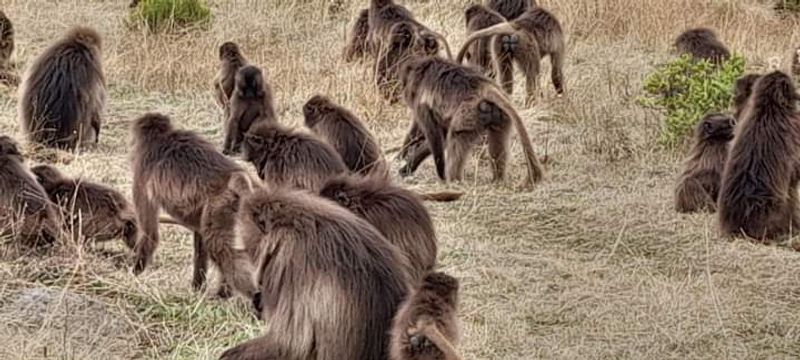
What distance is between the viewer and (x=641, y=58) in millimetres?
13086

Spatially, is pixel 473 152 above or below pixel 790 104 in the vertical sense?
below

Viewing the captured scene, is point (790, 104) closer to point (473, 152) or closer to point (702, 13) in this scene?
point (473, 152)

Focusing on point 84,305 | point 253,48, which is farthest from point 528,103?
point 84,305

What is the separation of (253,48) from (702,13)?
5.09m

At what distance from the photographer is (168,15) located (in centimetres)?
1359

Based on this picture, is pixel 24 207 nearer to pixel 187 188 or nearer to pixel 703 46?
pixel 187 188

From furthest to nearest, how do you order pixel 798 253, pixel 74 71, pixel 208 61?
pixel 208 61 → pixel 74 71 → pixel 798 253

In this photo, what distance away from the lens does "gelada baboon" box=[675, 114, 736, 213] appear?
8.38 meters

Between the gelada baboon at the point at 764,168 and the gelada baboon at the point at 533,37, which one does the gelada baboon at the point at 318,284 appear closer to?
the gelada baboon at the point at 764,168

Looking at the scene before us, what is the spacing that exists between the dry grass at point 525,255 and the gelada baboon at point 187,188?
210mm

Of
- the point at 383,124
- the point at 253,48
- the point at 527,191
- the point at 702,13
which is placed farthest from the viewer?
the point at 702,13

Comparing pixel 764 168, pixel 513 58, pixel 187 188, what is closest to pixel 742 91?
pixel 764 168

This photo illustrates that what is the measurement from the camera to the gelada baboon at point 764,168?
772cm

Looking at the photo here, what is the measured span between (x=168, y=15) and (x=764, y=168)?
751 cm
